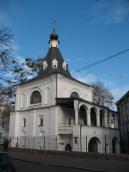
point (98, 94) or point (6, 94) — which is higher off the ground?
point (98, 94)

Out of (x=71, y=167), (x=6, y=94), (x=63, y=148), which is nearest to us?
(x=71, y=167)

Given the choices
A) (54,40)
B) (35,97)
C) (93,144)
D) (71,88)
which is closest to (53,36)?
(54,40)

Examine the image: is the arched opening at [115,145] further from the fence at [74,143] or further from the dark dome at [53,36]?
the dark dome at [53,36]

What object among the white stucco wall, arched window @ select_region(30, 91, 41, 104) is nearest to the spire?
the white stucco wall

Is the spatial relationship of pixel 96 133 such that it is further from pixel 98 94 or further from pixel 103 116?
pixel 98 94

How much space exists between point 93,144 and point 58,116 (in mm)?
6651

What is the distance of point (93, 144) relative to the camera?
40.9 meters

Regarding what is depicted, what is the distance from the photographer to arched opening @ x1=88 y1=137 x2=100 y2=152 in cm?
4019

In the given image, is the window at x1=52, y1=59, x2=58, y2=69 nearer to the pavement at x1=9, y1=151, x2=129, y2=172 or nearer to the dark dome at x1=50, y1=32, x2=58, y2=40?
the dark dome at x1=50, y1=32, x2=58, y2=40

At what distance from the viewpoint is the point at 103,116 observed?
46.4 metres

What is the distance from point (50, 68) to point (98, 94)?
37.8ft

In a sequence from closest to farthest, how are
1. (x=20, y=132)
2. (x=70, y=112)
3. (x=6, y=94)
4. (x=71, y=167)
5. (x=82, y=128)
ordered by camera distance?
(x=71, y=167) < (x=6, y=94) < (x=82, y=128) < (x=70, y=112) < (x=20, y=132)

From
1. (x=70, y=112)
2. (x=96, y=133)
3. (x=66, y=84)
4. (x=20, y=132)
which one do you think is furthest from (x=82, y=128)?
(x=20, y=132)

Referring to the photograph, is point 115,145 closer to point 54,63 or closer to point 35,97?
point 35,97
